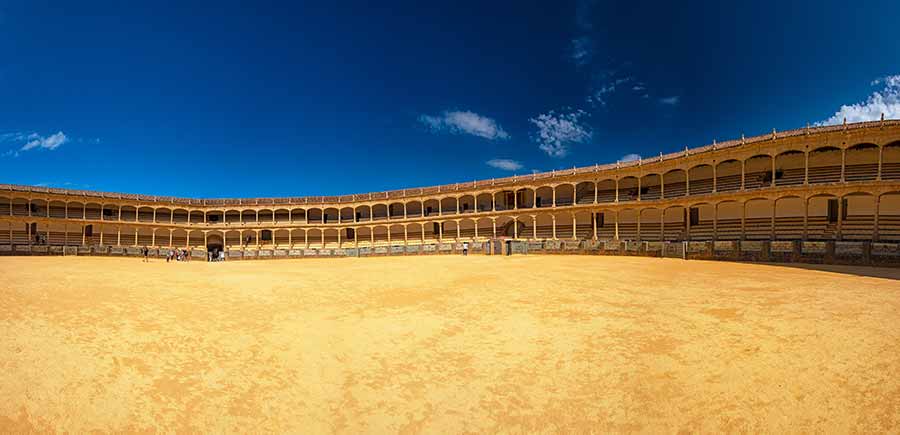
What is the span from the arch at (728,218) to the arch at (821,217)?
362 centimetres

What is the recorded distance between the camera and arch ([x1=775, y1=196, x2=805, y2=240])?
80.8 ft

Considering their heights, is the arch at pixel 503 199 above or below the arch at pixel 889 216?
above

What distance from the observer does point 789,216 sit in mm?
25734

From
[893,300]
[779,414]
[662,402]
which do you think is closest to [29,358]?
[662,402]

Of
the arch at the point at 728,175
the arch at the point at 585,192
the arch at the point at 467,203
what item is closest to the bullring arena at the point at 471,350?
the arch at the point at 728,175

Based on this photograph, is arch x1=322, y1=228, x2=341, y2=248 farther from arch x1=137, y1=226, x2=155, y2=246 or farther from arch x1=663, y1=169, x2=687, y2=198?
arch x1=663, y1=169, x2=687, y2=198

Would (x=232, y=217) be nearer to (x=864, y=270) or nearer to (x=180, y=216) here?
(x=180, y=216)

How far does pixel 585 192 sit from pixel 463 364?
3380 cm

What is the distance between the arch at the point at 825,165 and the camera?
2439 centimetres

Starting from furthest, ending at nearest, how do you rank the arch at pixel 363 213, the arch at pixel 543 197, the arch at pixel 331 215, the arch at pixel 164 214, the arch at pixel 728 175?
1. the arch at pixel 331 215
2. the arch at pixel 363 213
3. the arch at pixel 164 214
4. the arch at pixel 543 197
5. the arch at pixel 728 175

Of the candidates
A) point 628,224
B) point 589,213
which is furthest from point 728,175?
point 589,213

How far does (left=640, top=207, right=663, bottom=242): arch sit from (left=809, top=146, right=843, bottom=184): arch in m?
9.55

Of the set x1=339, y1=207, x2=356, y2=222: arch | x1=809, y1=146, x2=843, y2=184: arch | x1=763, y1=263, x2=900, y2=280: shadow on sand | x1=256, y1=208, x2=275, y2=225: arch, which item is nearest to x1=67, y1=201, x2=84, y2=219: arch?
x1=256, y1=208, x2=275, y2=225: arch

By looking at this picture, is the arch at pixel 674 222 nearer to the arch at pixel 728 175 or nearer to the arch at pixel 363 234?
the arch at pixel 728 175
